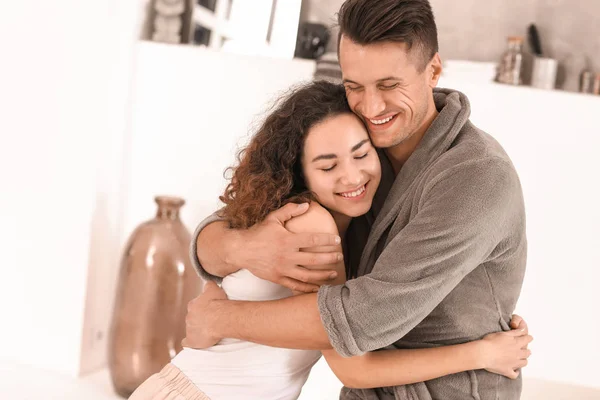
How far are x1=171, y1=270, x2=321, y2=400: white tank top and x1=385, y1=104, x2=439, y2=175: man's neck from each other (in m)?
0.45

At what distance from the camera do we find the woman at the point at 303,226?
5.63 ft

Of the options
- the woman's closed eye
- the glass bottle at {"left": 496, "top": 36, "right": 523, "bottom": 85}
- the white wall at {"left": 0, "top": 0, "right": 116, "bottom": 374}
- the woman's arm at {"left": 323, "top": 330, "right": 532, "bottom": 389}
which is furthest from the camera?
the glass bottle at {"left": 496, "top": 36, "right": 523, "bottom": 85}

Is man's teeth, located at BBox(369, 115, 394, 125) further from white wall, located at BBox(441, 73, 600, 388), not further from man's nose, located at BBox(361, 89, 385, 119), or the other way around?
white wall, located at BBox(441, 73, 600, 388)

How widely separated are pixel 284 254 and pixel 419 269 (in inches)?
12.8

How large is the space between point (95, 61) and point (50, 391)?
1.47 meters

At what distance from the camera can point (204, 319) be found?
186cm

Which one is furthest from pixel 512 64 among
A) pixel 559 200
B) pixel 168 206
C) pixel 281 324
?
pixel 281 324

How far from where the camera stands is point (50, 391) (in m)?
3.47

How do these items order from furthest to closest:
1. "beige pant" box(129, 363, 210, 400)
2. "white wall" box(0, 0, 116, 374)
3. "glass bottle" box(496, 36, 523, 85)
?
1. "glass bottle" box(496, 36, 523, 85)
2. "white wall" box(0, 0, 116, 374)
3. "beige pant" box(129, 363, 210, 400)

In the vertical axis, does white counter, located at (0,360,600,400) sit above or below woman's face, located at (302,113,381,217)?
below

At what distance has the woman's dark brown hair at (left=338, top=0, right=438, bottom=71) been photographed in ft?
6.03

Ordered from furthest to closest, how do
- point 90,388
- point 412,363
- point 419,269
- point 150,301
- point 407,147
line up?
point 90,388
point 150,301
point 407,147
point 412,363
point 419,269

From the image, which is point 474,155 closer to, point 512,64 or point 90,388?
point 512,64

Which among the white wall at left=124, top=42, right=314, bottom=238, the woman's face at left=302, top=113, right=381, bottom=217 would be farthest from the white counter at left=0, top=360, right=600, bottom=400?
the woman's face at left=302, top=113, right=381, bottom=217
